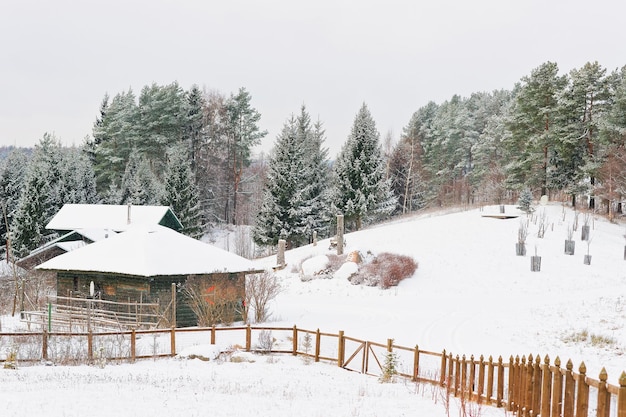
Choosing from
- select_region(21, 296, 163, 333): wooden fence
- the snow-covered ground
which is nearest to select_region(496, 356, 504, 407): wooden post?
the snow-covered ground

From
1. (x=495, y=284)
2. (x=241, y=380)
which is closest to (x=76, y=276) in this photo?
(x=241, y=380)

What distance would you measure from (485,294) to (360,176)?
75.6 ft

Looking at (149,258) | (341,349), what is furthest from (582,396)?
(149,258)

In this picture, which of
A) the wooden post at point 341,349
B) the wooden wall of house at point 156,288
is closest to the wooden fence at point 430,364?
the wooden post at point 341,349

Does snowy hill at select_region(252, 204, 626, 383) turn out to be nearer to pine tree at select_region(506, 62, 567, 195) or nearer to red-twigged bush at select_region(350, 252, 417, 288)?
red-twigged bush at select_region(350, 252, 417, 288)

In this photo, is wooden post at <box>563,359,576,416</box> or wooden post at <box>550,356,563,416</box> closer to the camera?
wooden post at <box>563,359,576,416</box>

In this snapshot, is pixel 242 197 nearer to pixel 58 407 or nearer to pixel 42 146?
pixel 42 146

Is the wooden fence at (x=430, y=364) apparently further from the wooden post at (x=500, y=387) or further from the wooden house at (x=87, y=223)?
the wooden house at (x=87, y=223)

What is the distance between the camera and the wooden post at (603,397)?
7203 millimetres

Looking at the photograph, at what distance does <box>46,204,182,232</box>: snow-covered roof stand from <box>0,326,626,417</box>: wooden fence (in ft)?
69.2

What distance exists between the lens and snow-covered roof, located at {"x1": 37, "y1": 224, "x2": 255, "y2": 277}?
1013 inches

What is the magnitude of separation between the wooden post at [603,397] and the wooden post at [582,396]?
0.43 metres

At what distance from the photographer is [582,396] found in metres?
7.84

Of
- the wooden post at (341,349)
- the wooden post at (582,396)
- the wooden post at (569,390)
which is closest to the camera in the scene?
the wooden post at (582,396)
